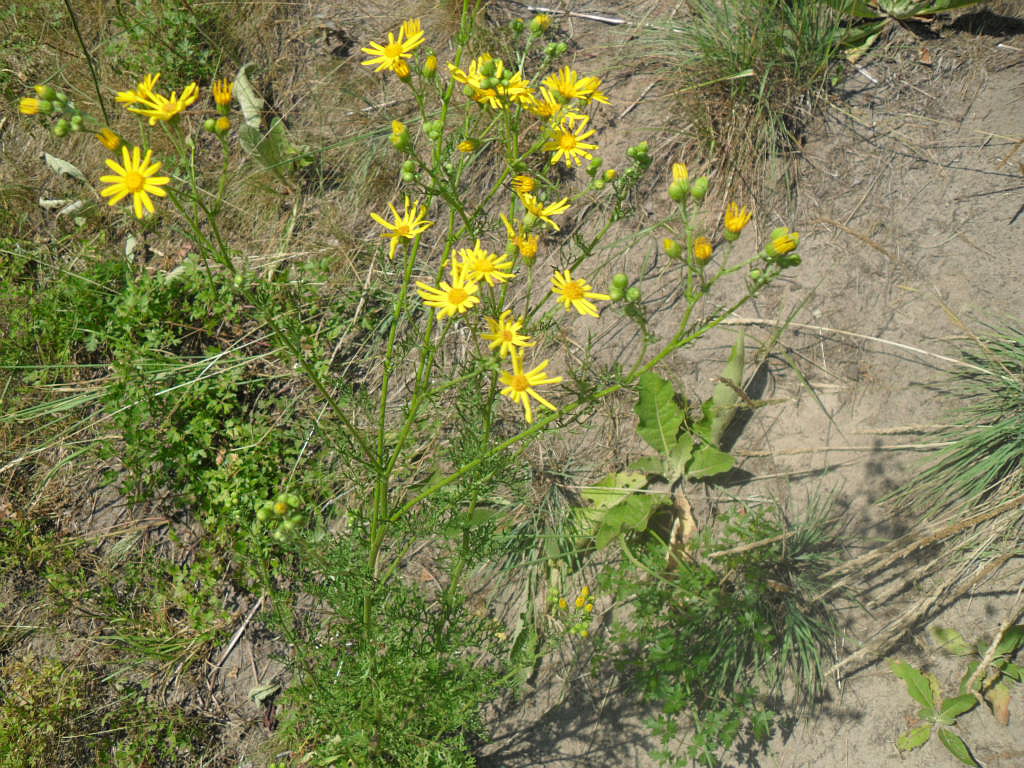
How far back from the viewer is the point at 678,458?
2996 mm

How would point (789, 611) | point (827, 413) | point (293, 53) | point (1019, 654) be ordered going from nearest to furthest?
point (1019, 654)
point (789, 611)
point (827, 413)
point (293, 53)

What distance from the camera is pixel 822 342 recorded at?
10.1ft

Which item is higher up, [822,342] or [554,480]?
[822,342]

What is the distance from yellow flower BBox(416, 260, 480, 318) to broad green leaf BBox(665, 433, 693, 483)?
1420mm

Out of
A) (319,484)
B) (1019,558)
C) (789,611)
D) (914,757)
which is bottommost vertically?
(319,484)

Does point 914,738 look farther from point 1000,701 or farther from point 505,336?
point 505,336

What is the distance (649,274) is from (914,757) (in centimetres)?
216

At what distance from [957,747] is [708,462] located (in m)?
1.28

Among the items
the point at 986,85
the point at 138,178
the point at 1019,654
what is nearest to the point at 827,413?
the point at 1019,654

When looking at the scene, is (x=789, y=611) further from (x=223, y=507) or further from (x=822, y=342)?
(x=223, y=507)

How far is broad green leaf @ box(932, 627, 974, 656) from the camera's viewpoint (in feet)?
8.59

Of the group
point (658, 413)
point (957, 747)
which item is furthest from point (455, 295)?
point (957, 747)

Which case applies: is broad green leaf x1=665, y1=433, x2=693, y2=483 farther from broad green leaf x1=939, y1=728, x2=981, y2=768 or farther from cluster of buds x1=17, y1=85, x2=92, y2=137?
cluster of buds x1=17, y1=85, x2=92, y2=137

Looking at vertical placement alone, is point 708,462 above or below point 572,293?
below
